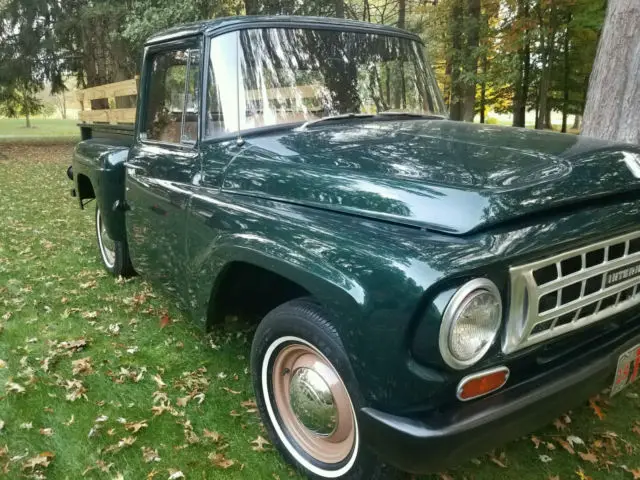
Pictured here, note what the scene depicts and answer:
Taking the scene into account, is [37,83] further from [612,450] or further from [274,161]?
[612,450]

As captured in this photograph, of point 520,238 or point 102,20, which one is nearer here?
point 520,238

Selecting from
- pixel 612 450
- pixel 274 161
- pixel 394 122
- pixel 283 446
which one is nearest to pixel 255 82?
pixel 274 161

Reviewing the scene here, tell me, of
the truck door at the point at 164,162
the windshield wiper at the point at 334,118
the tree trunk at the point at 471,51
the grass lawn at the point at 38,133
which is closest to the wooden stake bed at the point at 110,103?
the truck door at the point at 164,162

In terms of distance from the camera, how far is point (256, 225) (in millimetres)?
2441

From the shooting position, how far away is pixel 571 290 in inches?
79.4

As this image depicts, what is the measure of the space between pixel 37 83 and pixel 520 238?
66.5 ft

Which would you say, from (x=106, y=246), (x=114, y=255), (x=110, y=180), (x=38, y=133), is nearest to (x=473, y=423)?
(x=110, y=180)

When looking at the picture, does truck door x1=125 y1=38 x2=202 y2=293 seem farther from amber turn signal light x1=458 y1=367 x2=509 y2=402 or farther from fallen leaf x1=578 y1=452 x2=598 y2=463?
fallen leaf x1=578 y1=452 x2=598 y2=463

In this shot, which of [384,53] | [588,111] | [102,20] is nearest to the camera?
[384,53]

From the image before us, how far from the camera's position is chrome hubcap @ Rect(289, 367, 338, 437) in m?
2.25

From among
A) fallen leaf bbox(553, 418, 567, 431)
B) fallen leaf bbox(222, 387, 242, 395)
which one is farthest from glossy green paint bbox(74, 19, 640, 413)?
fallen leaf bbox(553, 418, 567, 431)

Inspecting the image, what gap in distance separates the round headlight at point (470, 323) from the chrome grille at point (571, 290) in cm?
8

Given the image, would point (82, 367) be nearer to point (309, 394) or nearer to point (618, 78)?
point (309, 394)

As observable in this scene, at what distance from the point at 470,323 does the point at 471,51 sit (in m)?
14.1
